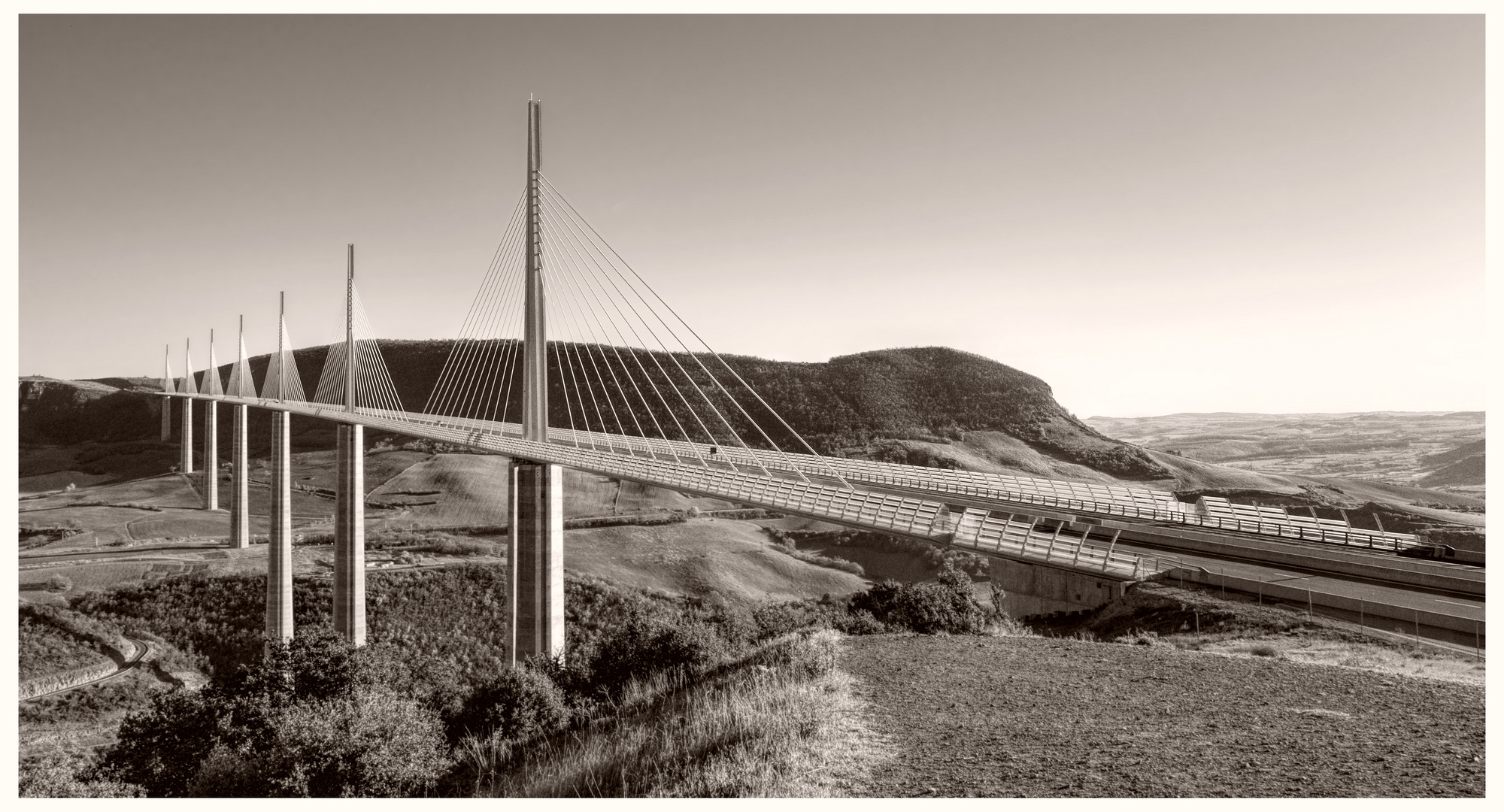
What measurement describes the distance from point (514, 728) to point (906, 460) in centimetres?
5513

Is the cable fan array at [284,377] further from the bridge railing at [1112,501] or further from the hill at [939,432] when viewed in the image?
the bridge railing at [1112,501]

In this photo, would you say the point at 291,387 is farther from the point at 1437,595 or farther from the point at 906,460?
the point at 1437,595

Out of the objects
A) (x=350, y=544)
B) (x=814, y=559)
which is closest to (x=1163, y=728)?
(x=350, y=544)

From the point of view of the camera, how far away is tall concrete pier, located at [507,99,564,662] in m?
20.8

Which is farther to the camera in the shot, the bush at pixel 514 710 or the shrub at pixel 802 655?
the bush at pixel 514 710

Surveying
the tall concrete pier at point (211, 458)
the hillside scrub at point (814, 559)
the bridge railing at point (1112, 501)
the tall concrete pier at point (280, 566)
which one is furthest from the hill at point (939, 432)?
the bridge railing at point (1112, 501)

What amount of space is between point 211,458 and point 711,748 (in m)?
71.7

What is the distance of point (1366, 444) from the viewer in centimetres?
11119

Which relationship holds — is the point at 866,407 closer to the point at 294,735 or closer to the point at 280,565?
the point at 280,565

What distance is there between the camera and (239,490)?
50281 mm

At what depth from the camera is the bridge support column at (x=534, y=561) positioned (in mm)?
20812

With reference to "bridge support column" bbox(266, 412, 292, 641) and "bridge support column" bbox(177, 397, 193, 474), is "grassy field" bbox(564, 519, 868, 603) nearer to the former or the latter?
"bridge support column" bbox(266, 412, 292, 641)

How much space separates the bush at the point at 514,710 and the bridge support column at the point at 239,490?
47.1 meters

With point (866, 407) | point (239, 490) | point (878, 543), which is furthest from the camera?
point (866, 407)
